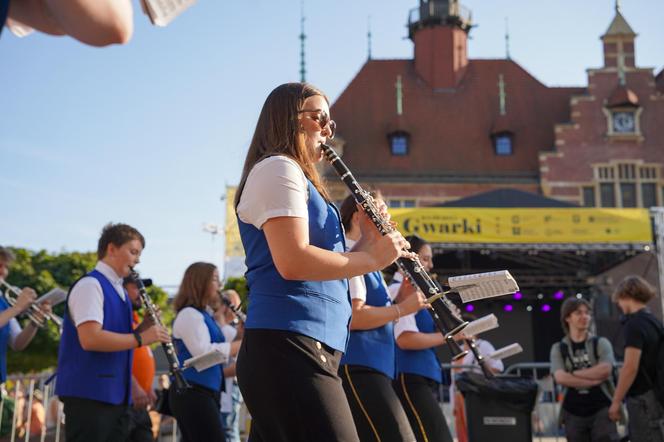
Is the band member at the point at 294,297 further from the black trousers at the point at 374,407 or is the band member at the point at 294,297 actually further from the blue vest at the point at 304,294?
the black trousers at the point at 374,407

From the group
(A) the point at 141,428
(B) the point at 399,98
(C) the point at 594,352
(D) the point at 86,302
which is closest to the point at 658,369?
(C) the point at 594,352

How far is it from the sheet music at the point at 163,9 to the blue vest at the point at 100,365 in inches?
145

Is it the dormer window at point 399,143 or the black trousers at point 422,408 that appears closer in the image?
the black trousers at point 422,408

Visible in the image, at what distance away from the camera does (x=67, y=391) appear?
15.2 feet

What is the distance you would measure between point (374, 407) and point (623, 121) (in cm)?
3194

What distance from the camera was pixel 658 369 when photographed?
6066 millimetres

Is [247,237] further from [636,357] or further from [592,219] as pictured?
[592,219]

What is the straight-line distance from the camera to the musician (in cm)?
374

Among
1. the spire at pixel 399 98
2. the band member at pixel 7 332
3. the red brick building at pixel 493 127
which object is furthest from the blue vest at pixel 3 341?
the spire at pixel 399 98

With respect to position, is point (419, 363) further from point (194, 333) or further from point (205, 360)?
point (194, 333)

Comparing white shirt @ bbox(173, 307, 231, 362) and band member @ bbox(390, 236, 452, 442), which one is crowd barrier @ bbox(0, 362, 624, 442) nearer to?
white shirt @ bbox(173, 307, 231, 362)

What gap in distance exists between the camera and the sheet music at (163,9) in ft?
4.49

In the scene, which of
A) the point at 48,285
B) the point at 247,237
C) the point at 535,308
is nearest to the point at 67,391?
the point at 247,237

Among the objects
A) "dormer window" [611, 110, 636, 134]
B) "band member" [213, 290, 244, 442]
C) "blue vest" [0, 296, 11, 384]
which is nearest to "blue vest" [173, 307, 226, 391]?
"band member" [213, 290, 244, 442]
